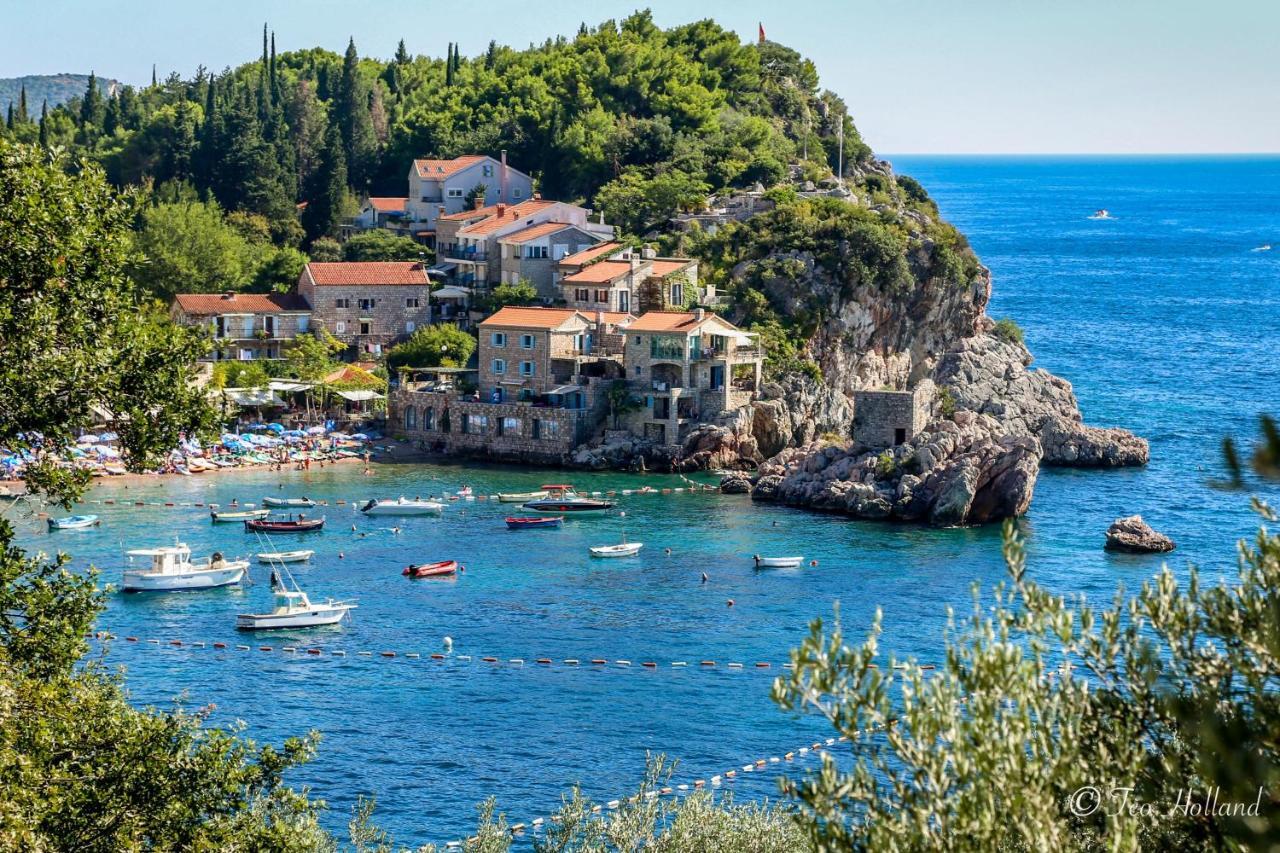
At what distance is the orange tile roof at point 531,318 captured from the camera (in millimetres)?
70312

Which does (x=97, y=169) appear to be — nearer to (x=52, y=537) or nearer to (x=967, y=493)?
(x=52, y=537)

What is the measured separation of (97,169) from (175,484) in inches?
1804

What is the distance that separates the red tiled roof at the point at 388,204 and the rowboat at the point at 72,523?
40.6 metres

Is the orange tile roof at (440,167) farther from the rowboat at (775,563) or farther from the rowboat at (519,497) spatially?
the rowboat at (775,563)

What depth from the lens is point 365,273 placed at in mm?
81438

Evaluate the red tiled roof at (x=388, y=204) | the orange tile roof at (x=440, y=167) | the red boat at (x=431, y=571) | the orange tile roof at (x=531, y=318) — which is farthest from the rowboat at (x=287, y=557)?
the red tiled roof at (x=388, y=204)

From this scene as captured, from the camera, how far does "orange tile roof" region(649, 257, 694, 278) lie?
2948 inches

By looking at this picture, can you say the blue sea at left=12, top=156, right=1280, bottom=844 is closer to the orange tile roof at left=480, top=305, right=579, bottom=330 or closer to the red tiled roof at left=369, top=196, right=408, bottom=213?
the orange tile roof at left=480, top=305, right=579, bottom=330

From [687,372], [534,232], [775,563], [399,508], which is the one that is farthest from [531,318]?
[775,563]

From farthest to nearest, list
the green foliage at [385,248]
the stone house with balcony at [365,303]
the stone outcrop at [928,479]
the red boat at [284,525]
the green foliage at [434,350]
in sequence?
the green foliage at [385,248]
the stone house with balcony at [365,303]
the green foliage at [434,350]
the stone outcrop at [928,479]
the red boat at [284,525]

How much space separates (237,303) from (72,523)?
81.4ft

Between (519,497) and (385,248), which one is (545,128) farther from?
(519,497)

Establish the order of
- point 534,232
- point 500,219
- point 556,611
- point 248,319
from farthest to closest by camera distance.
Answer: point 500,219
point 534,232
point 248,319
point 556,611

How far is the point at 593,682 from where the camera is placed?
40.6 meters
